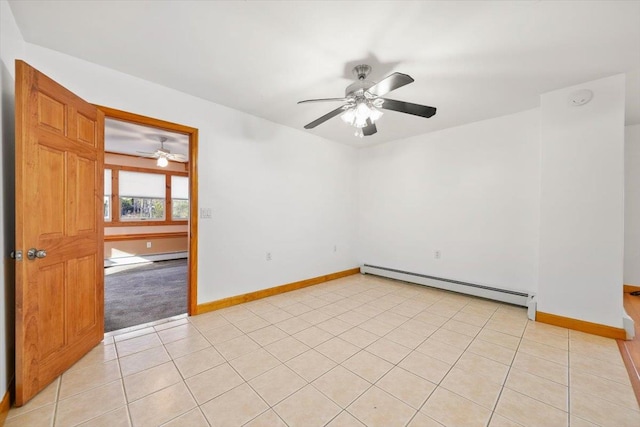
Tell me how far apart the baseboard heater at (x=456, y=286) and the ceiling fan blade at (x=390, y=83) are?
2.94 m

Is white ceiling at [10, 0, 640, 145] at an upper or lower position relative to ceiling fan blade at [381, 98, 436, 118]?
upper

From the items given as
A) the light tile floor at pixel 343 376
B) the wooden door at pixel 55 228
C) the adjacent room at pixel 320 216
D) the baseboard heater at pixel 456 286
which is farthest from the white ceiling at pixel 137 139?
the baseboard heater at pixel 456 286

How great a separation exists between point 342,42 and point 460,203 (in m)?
3.05

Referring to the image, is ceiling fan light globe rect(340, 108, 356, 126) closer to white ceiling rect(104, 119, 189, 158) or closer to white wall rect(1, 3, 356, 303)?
white wall rect(1, 3, 356, 303)

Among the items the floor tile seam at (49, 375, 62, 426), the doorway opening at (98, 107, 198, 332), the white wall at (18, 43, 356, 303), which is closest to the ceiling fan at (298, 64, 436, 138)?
the white wall at (18, 43, 356, 303)

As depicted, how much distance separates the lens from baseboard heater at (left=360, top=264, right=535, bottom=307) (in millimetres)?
3293

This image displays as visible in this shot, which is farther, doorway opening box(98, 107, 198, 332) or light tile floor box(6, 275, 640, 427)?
doorway opening box(98, 107, 198, 332)

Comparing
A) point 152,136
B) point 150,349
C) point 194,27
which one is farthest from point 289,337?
point 152,136

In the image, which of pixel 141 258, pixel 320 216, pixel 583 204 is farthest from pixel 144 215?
pixel 583 204

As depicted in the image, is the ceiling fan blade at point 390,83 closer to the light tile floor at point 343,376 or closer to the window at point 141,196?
the light tile floor at point 343,376

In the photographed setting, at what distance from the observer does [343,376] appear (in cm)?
189

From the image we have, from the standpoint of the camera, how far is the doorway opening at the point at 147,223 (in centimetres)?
304

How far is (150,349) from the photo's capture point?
7.43ft

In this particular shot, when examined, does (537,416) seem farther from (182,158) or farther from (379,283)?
(182,158)
